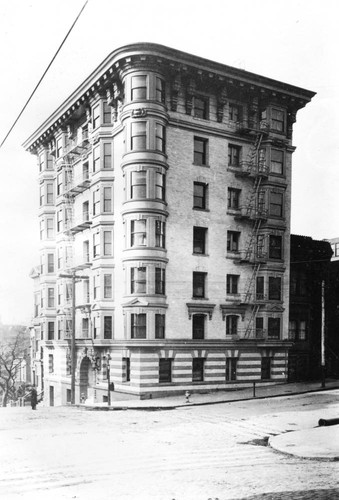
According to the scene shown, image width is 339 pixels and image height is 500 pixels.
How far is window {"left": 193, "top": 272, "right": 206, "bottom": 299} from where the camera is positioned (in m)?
35.4

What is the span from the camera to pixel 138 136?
33.2 metres

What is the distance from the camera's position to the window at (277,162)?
38812 millimetres

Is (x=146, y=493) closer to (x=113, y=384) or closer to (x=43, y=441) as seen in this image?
(x=43, y=441)

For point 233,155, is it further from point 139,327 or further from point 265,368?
point 265,368

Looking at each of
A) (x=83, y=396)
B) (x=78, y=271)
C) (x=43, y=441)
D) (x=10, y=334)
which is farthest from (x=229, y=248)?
(x=10, y=334)

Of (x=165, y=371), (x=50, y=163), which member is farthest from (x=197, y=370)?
(x=50, y=163)

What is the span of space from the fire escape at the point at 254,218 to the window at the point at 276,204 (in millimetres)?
787

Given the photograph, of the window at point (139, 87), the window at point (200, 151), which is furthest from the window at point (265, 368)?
the window at point (139, 87)

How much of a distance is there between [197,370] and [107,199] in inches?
526

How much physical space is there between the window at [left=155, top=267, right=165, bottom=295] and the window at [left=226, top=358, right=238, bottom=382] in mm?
7418

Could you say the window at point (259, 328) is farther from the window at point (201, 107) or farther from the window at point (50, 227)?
the window at point (50, 227)

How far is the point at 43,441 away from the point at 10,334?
65059 millimetres

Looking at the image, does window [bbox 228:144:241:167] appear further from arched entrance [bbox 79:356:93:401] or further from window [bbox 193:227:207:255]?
arched entrance [bbox 79:356:93:401]

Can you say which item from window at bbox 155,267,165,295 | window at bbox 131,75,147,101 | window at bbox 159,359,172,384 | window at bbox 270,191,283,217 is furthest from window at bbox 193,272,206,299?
window at bbox 131,75,147,101
